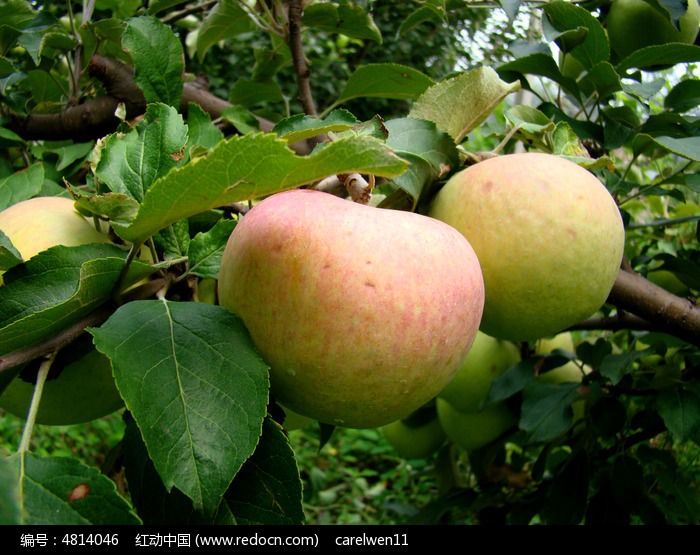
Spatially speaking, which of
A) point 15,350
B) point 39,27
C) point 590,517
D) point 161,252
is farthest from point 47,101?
point 590,517

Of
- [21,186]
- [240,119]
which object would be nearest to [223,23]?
[240,119]

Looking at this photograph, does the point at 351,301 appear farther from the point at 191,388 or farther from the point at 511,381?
the point at 511,381

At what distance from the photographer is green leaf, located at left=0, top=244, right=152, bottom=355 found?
40 centimetres

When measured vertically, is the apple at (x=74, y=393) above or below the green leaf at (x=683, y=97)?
below

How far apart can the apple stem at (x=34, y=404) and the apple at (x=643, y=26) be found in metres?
0.82

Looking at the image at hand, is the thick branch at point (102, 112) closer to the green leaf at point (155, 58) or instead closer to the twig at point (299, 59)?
the twig at point (299, 59)

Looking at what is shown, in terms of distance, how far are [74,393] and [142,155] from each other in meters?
0.19

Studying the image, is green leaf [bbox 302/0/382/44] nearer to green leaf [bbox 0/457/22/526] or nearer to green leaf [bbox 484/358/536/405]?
green leaf [bbox 484/358/536/405]

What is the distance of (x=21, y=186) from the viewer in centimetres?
71

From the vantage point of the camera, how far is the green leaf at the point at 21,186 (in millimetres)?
693

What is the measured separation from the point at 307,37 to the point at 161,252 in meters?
2.32

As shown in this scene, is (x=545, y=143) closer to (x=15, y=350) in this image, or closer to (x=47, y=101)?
(x=15, y=350)

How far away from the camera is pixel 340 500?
2250 millimetres

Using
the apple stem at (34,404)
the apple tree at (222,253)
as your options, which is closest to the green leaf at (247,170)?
the apple tree at (222,253)
